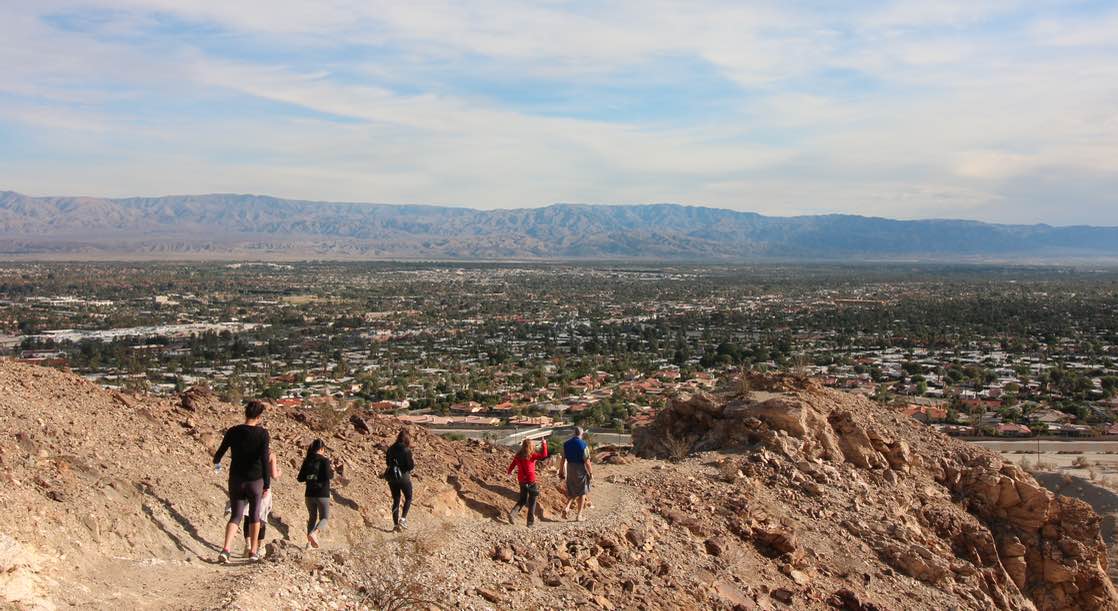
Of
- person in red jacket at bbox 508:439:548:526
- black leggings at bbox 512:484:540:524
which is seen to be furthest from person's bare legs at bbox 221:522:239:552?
black leggings at bbox 512:484:540:524

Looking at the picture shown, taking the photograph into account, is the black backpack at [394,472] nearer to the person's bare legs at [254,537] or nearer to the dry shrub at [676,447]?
the person's bare legs at [254,537]

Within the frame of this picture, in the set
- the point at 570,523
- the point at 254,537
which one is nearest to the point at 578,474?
the point at 570,523

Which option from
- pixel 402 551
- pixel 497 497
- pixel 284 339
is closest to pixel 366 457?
pixel 497 497

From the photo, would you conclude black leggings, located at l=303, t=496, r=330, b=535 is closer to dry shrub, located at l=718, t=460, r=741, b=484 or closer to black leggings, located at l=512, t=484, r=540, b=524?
black leggings, located at l=512, t=484, r=540, b=524

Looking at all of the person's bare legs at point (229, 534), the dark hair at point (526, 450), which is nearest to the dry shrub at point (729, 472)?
the dark hair at point (526, 450)

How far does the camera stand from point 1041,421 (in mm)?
35438

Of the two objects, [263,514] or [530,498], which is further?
[530,498]

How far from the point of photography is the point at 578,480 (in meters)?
10.4

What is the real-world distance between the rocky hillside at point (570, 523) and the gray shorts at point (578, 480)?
0.38 meters

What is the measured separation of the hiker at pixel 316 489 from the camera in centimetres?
863

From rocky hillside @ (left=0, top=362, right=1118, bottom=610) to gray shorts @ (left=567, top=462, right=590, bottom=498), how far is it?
376 mm

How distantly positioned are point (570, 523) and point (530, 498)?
1.83 feet

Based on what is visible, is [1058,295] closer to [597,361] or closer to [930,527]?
[597,361]

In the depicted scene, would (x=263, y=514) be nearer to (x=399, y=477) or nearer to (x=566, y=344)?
(x=399, y=477)
